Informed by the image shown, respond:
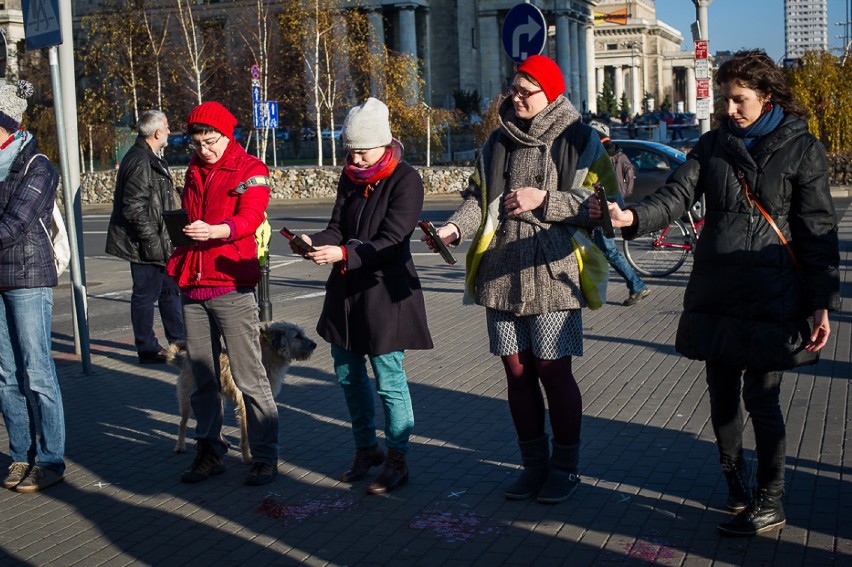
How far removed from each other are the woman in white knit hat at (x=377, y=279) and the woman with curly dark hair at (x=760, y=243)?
134 centimetres

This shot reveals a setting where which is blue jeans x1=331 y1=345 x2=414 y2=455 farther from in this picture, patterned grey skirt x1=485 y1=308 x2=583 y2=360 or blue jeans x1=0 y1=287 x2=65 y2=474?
blue jeans x1=0 y1=287 x2=65 y2=474

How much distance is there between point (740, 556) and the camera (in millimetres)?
4848

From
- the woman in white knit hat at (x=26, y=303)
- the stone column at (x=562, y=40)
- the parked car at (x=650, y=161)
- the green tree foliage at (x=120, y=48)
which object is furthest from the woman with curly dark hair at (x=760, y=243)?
the stone column at (x=562, y=40)

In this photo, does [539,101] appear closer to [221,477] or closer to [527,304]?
[527,304]

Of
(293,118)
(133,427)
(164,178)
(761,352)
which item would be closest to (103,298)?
(164,178)

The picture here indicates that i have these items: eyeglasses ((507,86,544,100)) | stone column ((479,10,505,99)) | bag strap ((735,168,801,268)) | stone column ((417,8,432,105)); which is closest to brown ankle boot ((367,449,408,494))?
eyeglasses ((507,86,544,100))

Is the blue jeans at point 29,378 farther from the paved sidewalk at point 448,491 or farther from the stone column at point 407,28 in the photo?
the stone column at point 407,28

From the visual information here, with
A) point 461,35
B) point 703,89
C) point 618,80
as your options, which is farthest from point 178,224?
point 618,80

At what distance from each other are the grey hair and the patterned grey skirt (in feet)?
16.3

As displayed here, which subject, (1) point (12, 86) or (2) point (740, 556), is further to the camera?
(1) point (12, 86)

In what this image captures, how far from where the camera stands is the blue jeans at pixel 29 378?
623 centimetres

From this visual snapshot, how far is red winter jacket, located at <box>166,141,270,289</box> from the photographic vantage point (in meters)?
6.06

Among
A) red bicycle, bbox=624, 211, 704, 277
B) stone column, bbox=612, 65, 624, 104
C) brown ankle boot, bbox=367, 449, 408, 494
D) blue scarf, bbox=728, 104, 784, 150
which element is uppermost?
stone column, bbox=612, 65, 624, 104

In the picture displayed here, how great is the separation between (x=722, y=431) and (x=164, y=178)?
241 inches
